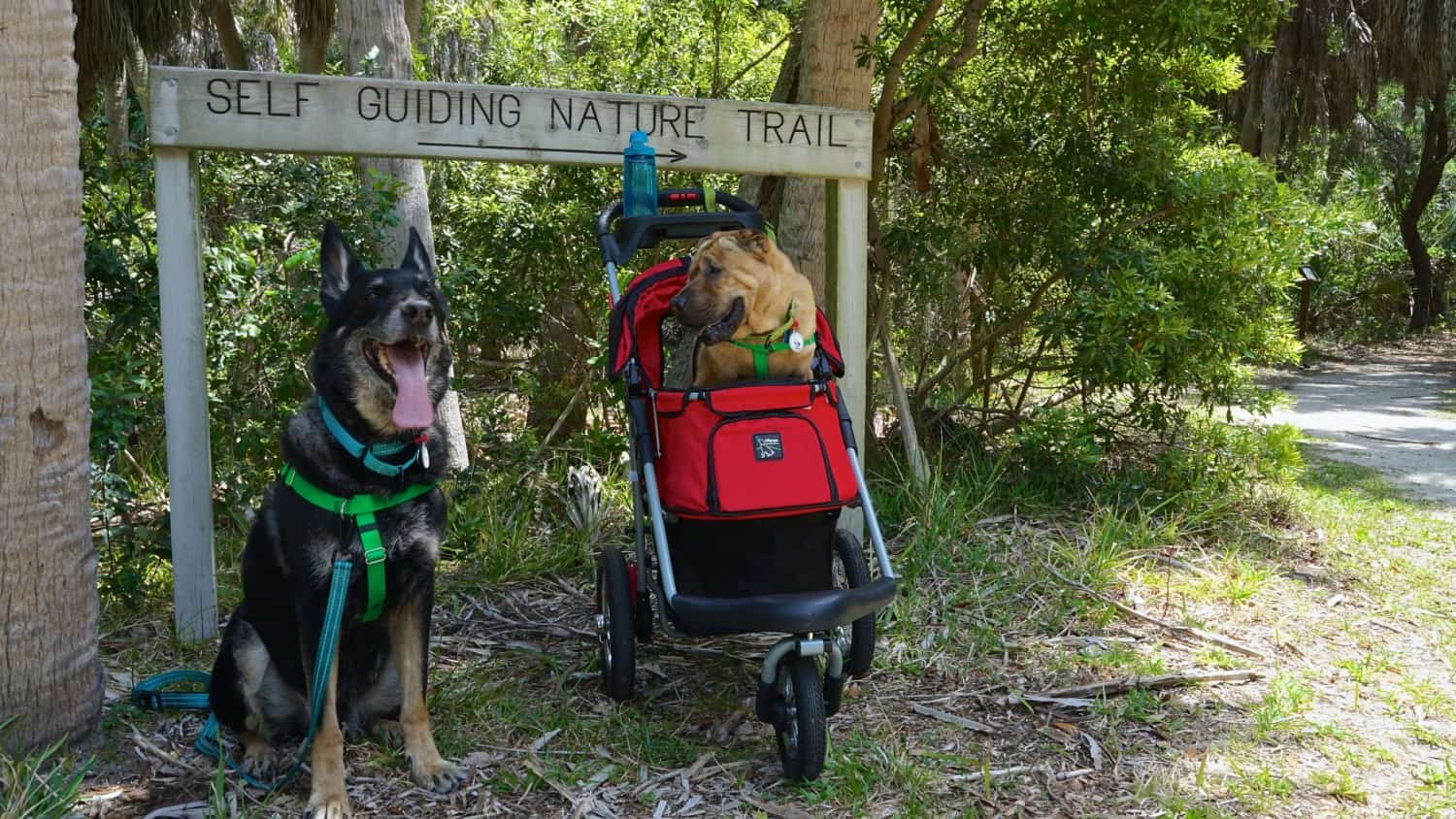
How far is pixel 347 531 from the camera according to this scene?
131 inches

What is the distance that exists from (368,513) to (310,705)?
62 centimetres

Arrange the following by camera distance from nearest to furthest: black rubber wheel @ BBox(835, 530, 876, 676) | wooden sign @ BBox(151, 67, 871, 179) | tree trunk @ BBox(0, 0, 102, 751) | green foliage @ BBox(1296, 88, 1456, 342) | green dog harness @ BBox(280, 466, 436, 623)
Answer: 1. tree trunk @ BBox(0, 0, 102, 751)
2. green dog harness @ BBox(280, 466, 436, 623)
3. black rubber wheel @ BBox(835, 530, 876, 676)
4. wooden sign @ BBox(151, 67, 871, 179)
5. green foliage @ BBox(1296, 88, 1456, 342)

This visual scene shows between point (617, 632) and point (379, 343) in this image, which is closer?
point (379, 343)

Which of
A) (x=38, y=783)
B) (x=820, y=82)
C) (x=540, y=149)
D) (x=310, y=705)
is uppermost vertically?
(x=820, y=82)

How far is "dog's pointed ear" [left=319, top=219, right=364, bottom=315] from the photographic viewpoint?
135 inches

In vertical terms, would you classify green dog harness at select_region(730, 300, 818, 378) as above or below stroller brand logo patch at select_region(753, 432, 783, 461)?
above

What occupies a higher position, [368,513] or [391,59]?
[391,59]

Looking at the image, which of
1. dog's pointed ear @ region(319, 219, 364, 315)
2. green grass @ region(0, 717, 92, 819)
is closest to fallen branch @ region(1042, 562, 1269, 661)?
dog's pointed ear @ region(319, 219, 364, 315)

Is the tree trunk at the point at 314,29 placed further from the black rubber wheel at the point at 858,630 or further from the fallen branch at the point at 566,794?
the fallen branch at the point at 566,794

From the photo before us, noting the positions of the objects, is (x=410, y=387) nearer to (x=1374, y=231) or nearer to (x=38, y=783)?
(x=38, y=783)

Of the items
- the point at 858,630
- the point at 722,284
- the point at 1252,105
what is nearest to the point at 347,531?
the point at 722,284

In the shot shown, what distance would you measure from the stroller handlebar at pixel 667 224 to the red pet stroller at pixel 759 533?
0.85 feet

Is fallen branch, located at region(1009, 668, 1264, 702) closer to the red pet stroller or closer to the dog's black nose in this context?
the red pet stroller

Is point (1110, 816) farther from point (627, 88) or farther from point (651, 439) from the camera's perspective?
point (627, 88)
